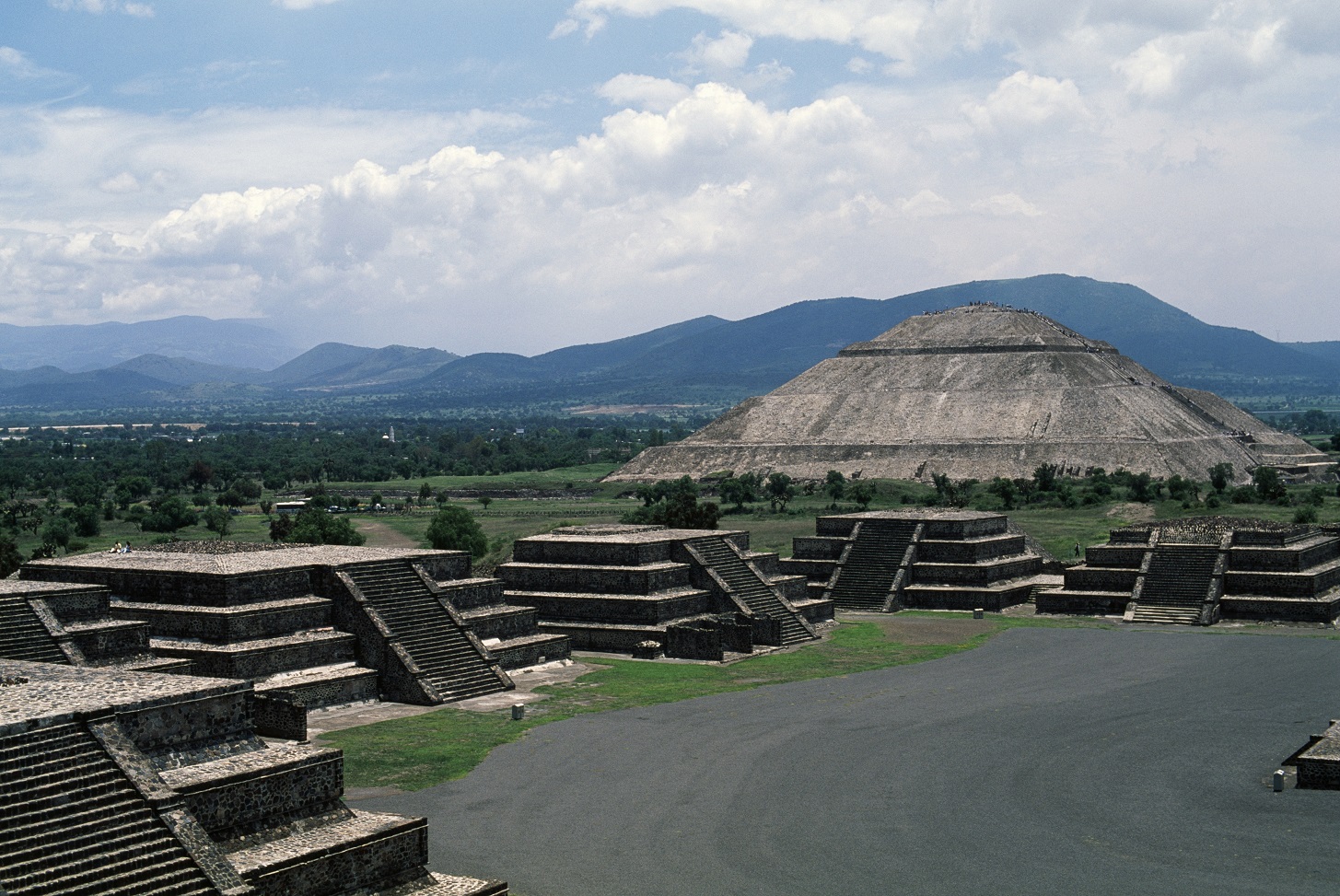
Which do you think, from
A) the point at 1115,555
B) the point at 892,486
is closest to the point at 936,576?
the point at 1115,555

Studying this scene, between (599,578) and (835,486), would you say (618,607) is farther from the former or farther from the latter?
(835,486)

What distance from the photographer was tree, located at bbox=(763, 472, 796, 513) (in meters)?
100

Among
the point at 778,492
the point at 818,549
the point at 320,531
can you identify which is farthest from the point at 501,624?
the point at 778,492

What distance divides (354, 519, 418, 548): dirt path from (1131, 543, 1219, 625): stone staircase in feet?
126

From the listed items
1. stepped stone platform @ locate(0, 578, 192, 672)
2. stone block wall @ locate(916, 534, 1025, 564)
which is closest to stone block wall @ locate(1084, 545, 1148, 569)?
stone block wall @ locate(916, 534, 1025, 564)

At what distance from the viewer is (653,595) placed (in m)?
47.8

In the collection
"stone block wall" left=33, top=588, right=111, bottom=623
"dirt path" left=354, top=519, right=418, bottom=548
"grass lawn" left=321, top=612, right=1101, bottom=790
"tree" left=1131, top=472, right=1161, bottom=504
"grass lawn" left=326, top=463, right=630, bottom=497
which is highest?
"stone block wall" left=33, top=588, right=111, bottom=623

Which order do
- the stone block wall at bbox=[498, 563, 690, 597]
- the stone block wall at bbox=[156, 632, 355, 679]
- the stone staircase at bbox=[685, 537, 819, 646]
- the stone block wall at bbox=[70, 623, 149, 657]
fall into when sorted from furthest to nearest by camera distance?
the stone staircase at bbox=[685, 537, 819, 646] < the stone block wall at bbox=[498, 563, 690, 597] < the stone block wall at bbox=[156, 632, 355, 679] < the stone block wall at bbox=[70, 623, 149, 657]

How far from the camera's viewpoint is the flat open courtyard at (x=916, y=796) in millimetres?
23562

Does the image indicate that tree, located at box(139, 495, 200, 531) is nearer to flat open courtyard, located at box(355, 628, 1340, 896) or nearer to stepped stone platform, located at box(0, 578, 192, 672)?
stepped stone platform, located at box(0, 578, 192, 672)

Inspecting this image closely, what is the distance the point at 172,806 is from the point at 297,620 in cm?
1816

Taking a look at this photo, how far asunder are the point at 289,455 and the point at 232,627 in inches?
5829

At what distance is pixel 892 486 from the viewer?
359ft

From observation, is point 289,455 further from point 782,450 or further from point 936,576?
point 936,576
